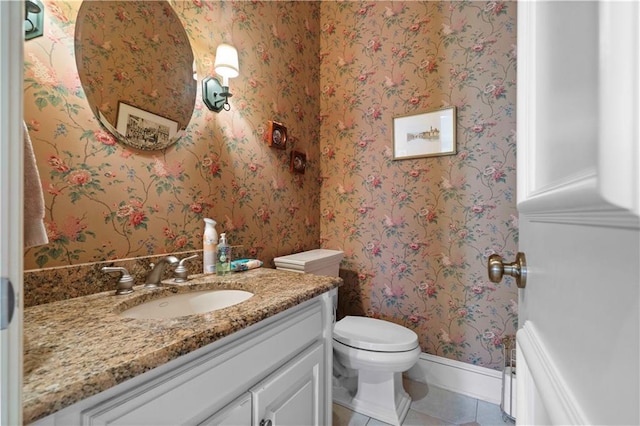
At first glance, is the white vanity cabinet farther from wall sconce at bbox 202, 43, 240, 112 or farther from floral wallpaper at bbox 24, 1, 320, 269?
wall sconce at bbox 202, 43, 240, 112

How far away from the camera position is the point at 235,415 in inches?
28.9

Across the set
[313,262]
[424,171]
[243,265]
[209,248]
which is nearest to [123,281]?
[209,248]

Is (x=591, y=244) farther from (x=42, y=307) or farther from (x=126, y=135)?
(x=126, y=135)

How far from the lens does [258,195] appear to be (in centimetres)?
162

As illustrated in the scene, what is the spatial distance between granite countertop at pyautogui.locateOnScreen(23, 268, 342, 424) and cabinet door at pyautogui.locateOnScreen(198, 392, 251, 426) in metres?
0.20

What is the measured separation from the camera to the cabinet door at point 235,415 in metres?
0.68

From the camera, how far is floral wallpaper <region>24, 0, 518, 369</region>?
94 cm

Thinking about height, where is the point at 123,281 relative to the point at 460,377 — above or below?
above

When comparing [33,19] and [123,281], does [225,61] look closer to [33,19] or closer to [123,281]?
[33,19]

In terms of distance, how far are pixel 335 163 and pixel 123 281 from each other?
5.03 ft

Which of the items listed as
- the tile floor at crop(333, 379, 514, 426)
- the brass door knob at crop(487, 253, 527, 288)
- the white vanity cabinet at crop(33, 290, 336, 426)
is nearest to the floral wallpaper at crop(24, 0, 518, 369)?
the tile floor at crop(333, 379, 514, 426)

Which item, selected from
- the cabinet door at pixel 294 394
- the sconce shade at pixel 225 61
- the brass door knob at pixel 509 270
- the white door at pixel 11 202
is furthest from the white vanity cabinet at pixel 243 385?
the sconce shade at pixel 225 61

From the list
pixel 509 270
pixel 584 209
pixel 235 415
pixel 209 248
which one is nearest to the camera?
pixel 584 209

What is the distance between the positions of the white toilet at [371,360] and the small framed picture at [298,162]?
58 centimetres
